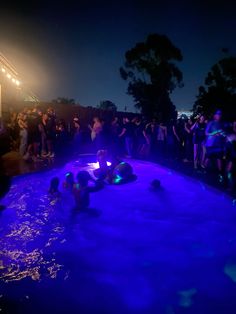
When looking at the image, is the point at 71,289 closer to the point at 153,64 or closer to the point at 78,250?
the point at 78,250

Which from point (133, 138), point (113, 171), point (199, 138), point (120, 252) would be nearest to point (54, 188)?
point (113, 171)

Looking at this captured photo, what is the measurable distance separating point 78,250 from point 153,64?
117 ft

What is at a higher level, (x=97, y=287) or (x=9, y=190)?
(x=9, y=190)

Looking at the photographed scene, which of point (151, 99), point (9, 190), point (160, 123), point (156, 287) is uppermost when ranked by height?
point (151, 99)

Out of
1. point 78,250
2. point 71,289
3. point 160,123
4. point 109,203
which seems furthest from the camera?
point 160,123

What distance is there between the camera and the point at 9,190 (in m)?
8.62

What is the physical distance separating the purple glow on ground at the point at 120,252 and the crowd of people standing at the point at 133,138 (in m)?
1.60

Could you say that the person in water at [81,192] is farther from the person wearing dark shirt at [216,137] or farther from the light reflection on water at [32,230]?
the person wearing dark shirt at [216,137]

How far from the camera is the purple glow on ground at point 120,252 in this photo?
13.3ft

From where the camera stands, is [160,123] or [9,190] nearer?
[9,190]

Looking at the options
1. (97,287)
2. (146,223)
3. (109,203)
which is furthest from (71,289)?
(109,203)

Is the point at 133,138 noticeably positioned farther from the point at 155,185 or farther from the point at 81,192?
the point at 81,192

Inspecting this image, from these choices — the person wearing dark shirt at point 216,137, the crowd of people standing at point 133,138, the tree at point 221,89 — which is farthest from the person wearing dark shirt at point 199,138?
the tree at point 221,89

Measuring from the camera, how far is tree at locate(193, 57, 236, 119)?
31.2 metres
